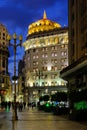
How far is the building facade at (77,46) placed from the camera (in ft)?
217

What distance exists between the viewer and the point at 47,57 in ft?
600

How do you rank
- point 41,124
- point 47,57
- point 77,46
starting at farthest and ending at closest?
point 47,57 < point 77,46 < point 41,124

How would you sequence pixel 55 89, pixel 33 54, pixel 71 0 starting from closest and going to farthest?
1. pixel 71 0
2. pixel 55 89
3. pixel 33 54

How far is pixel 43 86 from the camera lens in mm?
178625

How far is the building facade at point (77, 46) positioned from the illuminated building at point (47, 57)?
91.9 meters

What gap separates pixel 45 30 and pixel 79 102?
14536cm

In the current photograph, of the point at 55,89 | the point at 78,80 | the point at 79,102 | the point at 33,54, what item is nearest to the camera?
the point at 79,102

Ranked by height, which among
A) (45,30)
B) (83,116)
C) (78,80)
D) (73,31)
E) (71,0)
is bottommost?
(83,116)

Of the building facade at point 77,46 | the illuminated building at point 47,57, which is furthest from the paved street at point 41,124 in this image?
the illuminated building at point 47,57

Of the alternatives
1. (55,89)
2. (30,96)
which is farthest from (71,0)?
(30,96)

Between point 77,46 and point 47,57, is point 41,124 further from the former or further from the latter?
point 47,57

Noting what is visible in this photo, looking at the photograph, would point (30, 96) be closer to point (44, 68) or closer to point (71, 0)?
point (44, 68)

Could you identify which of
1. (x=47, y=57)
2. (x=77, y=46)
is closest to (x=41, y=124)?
(x=77, y=46)

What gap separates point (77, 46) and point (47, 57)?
351 ft
